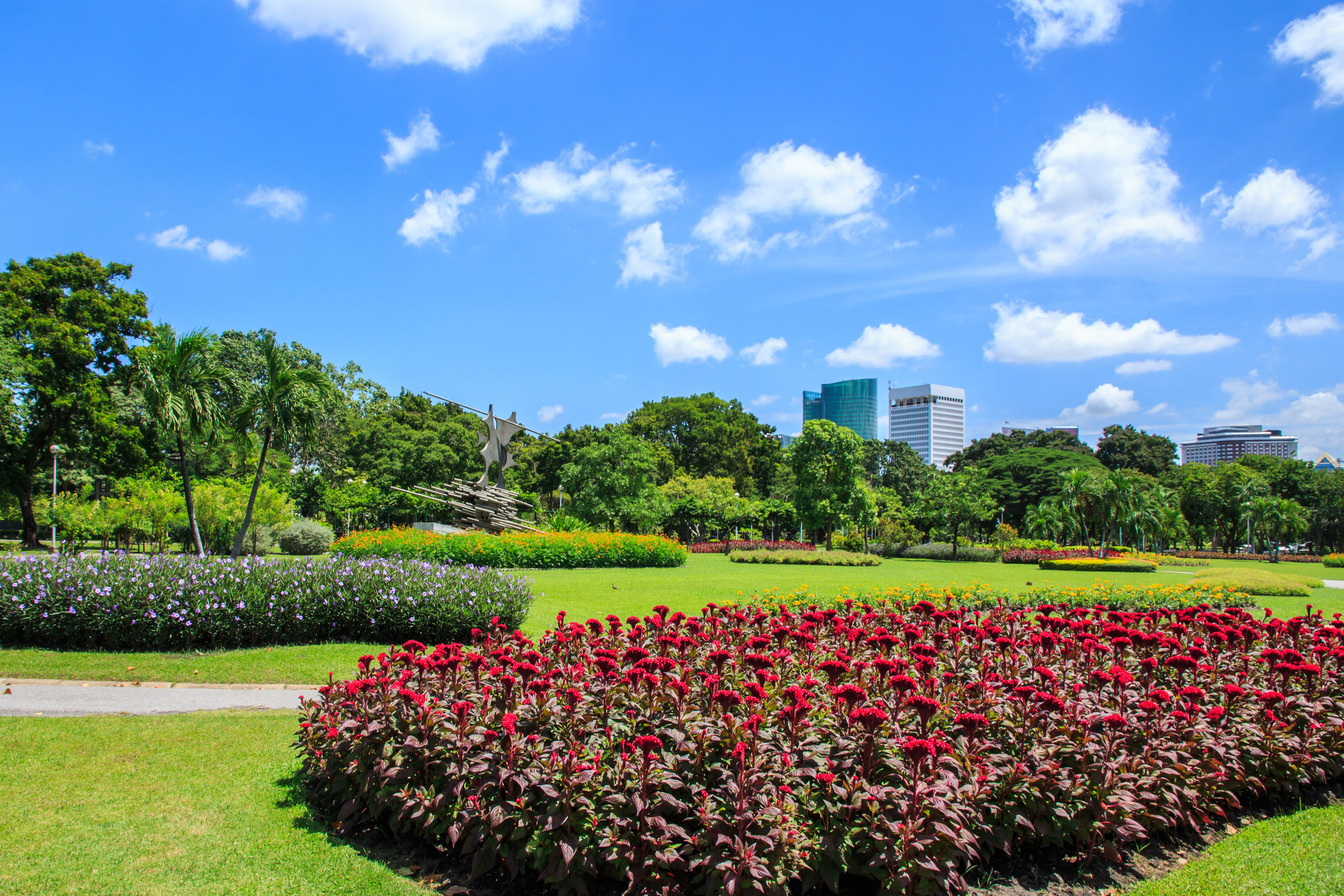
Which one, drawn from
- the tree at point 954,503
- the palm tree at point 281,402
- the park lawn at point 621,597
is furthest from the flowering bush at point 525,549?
the tree at point 954,503

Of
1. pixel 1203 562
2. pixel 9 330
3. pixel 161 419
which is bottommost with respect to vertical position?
pixel 1203 562

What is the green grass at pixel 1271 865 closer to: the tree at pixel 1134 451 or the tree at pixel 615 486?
the tree at pixel 615 486

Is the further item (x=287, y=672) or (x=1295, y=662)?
(x=287, y=672)

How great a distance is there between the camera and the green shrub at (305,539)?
27859mm

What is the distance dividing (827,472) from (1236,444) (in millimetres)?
195996

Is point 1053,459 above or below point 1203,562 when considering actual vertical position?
above

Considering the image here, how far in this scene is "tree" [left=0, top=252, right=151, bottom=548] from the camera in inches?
976

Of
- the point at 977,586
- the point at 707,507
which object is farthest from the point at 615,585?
the point at 707,507

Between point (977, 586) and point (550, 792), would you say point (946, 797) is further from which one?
point (977, 586)

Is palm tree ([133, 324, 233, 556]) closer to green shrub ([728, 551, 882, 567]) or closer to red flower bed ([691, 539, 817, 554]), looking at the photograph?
green shrub ([728, 551, 882, 567])

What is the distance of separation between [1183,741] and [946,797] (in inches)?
71.6

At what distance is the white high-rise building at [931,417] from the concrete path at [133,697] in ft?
638

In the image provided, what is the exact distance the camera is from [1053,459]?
58.1 meters

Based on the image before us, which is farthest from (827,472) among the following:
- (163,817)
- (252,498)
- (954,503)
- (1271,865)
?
(163,817)
